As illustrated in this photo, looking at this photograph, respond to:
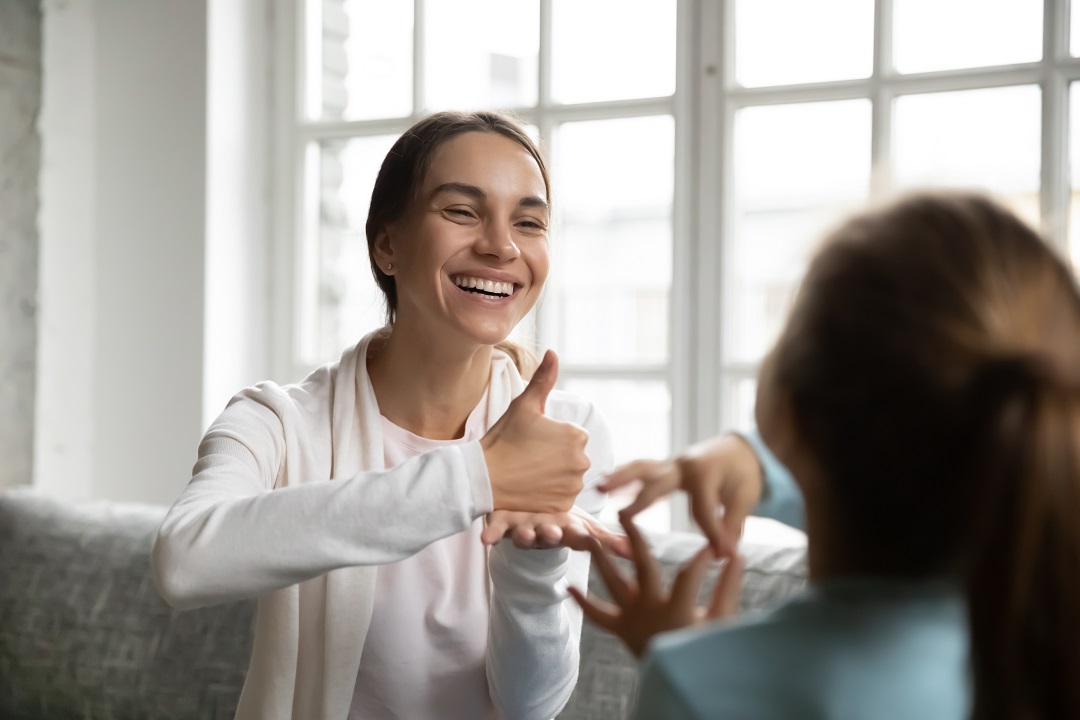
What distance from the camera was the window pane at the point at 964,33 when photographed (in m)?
2.28

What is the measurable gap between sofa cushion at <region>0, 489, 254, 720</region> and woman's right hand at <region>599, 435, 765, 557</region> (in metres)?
1.18

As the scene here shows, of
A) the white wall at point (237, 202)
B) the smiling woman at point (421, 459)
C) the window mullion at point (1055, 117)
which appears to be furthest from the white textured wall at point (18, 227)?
the window mullion at point (1055, 117)

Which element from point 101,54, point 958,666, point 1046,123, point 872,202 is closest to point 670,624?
point 958,666

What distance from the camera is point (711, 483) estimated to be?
1.07m

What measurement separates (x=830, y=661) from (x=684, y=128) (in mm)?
2016

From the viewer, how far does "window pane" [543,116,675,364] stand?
267cm

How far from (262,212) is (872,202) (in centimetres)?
251

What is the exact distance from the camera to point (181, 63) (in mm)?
2918

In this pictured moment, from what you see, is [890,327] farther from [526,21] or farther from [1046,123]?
[526,21]

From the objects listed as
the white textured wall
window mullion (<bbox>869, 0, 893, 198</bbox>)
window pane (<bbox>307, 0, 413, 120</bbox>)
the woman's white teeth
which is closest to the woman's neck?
the woman's white teeth

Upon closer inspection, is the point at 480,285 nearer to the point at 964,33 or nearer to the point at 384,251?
the point at 384,251

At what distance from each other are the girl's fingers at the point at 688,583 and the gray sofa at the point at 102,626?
0.93m

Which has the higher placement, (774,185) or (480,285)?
(774,185)

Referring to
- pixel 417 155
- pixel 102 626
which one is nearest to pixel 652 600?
pixel 417 155
